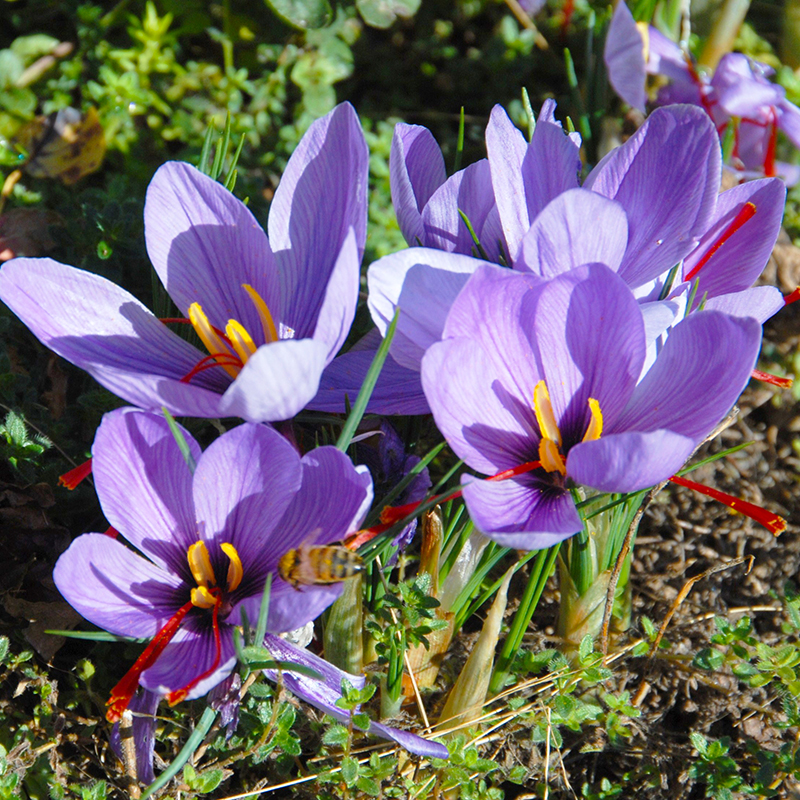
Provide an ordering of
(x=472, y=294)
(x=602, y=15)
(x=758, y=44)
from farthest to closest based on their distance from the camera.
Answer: (x=758, y=44)
(x=602, y=15)
(x=472, y=294)

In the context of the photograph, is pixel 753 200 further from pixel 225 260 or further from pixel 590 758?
pixel 590 758

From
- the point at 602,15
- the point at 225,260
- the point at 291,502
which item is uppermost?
the point at 602,15

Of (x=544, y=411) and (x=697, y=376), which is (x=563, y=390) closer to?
(x=544, y=411)

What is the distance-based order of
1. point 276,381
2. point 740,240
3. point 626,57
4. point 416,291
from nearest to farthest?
point 276,381 → point 416,291 → point 740,240 → point 626,57

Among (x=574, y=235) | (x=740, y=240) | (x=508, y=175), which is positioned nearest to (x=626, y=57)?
(x=740, y=240)

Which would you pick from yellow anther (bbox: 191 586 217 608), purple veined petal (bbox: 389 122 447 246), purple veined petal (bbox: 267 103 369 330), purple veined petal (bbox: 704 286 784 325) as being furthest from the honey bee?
purple veined petal (bbox: 704 286 784 325)

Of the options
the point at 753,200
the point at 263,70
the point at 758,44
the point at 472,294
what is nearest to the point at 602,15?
the point at 758,44

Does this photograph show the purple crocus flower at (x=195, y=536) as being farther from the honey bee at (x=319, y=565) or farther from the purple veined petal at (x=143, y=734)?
the purple veined petal at (x=143, y=734)

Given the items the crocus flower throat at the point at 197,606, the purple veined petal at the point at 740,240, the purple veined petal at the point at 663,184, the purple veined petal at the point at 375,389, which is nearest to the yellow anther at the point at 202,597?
the crocus flower throat at the point at 197,606
